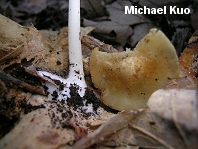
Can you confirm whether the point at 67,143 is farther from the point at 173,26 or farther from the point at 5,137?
the point at 173,26

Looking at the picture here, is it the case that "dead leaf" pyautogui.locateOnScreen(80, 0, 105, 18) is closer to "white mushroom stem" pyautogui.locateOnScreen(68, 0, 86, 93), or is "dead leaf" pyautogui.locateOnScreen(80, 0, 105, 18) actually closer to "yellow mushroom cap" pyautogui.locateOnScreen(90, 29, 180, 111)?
"white mushroom stem" pyautogui.locateOnScreen(68, 0, 86, 93)

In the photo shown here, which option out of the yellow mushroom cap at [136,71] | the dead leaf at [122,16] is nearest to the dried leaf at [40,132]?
the yellow mushroom cap at [136,71]

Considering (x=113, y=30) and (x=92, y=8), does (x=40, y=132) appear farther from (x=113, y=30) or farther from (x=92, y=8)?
(x=92, y=8)

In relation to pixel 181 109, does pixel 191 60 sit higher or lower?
higher

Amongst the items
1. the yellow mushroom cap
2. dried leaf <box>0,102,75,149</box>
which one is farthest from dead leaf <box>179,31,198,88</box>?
dried leaf <box>0,102,75,149</box>

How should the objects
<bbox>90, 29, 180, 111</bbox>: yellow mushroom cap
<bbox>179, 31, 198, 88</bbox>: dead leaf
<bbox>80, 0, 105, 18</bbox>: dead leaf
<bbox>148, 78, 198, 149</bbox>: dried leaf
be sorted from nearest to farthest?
<bbox>148, 78, 198, 149</bbox>: dried leaf < <bbox>90, 29, 180, 111</bbox>: yellow mushroom cap < <bbox>179, 31, 198, 88</bbox>: dead leaf < <bbox>80, 0, 105, 18</bbox>: dead leaf

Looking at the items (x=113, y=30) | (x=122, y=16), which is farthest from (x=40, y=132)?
(x=122, y=16)
